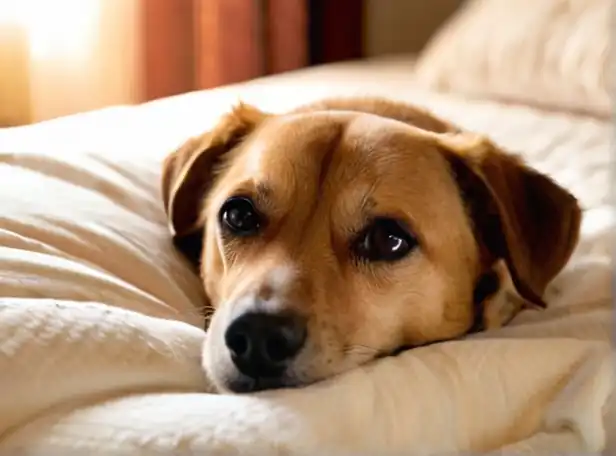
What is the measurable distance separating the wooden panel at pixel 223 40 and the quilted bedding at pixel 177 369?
5.88ft

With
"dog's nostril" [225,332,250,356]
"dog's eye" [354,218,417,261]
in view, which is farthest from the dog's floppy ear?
"dog's nostril" [225,332,250,356]

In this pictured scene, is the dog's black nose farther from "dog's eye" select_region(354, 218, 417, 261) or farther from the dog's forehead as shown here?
the dog's forehead

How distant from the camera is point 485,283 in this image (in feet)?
4.49

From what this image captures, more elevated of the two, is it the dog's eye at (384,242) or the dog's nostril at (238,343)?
the dog's eye at (384,242)

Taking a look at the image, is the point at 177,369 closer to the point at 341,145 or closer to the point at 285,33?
the point at 341,145

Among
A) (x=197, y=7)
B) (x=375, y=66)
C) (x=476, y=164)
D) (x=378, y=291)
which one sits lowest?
(x=375, y=66)

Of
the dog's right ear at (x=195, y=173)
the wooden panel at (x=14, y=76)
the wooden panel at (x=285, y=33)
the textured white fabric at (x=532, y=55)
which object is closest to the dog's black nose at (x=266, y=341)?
the dog's right ear at (x=195, y=173)

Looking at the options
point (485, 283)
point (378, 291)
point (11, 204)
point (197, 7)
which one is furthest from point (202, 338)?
point (197, 7)

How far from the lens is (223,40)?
3.20m

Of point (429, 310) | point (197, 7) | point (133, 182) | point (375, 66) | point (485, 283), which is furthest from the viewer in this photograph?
point (375, 66)

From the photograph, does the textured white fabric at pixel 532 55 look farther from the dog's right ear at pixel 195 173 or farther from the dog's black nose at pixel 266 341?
the dog's black nose at pixel 266 341

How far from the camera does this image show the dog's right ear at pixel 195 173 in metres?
1.48

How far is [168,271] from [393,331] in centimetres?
36

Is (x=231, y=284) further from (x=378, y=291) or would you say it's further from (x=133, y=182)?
(x=133, y=182)
